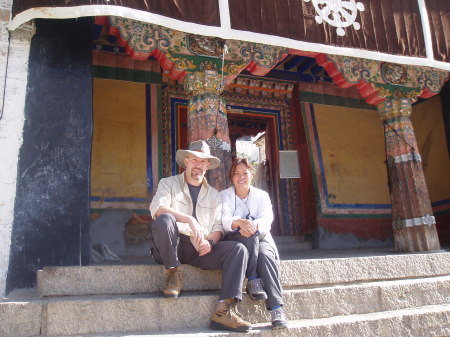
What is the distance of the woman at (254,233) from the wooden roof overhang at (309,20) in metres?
1.61

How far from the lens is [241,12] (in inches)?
181

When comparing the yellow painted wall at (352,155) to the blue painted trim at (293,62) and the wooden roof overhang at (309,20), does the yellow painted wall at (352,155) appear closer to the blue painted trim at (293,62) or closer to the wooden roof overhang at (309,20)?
the blue painted trim at (293,62)

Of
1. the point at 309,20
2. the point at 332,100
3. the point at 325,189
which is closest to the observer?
the point at 309,20

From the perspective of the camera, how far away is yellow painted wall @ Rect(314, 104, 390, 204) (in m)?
7.39

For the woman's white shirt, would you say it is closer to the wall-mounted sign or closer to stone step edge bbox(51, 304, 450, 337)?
stone step edge bbox(51, 304, 450, 337)

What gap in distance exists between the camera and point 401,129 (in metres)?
5.74

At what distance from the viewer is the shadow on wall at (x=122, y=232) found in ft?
19.4

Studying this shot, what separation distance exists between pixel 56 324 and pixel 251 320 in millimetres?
1336

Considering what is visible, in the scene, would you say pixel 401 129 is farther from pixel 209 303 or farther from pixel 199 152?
pixel 209 303

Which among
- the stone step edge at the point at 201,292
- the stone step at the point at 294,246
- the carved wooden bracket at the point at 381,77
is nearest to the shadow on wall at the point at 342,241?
the stone step at the point at 294,246

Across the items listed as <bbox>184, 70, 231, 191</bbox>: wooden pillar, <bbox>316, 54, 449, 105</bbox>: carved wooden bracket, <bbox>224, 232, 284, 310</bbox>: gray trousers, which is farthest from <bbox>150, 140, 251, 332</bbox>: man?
<bbox>316, 54, 449, 105</bbox>: carved wooden bracket

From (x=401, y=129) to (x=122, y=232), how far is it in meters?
3.88

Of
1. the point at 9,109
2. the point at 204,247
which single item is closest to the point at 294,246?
the point at 204,247

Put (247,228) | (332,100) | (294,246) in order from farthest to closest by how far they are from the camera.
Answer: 1. (332,100)
2. (294,246)
3. (247,228)
